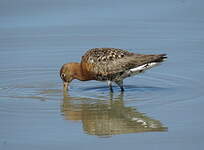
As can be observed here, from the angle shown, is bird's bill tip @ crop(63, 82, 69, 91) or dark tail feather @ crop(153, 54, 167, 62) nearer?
dark tail feather @ crop(153, 54, 167, 62)

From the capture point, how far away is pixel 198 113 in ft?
34.5

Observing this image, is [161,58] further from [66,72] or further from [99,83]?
[66,72]

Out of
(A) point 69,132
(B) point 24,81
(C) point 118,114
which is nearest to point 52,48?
(B) point 24,81

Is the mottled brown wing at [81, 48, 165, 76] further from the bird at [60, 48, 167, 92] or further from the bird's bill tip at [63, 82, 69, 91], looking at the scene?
the bird's bill tip at [63, 82, 69, 91]

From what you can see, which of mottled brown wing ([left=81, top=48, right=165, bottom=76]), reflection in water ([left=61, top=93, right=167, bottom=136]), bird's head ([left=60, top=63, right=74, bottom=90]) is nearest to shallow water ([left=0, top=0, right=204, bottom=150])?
reflection in water ([left=61, top=93, right=167, bottom=136])

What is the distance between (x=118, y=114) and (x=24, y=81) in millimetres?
2651

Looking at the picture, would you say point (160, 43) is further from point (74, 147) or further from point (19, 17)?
point (74, 147)

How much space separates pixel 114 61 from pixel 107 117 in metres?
1.85

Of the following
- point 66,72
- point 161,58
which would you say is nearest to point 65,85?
point 66,72

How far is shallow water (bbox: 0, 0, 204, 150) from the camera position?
956 cm

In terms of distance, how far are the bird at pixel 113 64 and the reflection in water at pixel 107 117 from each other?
53 centimetres

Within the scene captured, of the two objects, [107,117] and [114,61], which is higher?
[114,61]

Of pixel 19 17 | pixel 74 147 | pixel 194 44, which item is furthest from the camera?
pixel 19 17

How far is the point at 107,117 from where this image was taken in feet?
34.8
